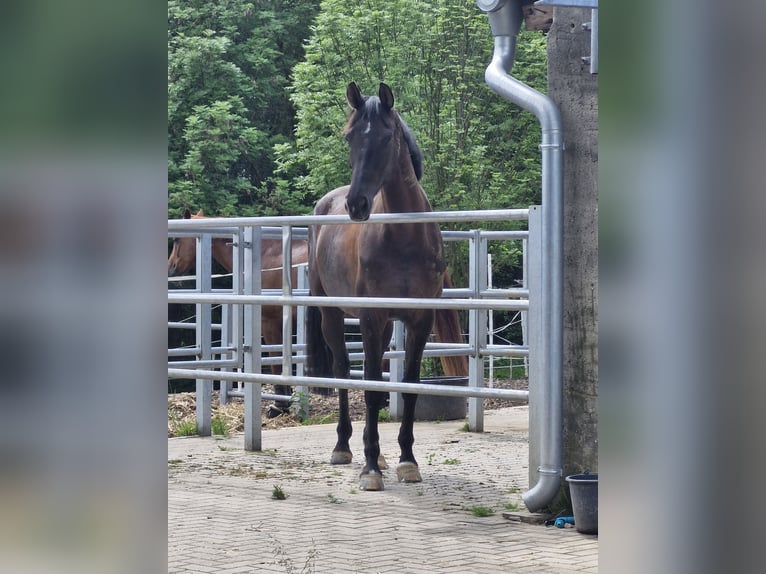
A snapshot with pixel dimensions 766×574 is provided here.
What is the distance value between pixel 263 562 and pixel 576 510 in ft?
4.30

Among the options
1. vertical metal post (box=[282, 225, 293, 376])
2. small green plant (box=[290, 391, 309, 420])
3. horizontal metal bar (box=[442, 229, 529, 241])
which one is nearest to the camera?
vertical metal post (box=[282, 225, 293, 376])

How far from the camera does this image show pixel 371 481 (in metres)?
5.65

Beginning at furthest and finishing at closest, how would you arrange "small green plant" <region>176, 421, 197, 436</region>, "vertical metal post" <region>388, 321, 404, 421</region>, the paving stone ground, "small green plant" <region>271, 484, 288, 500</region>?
1. "vertical metal post" <region>388, 321, 404, 421</region>
2. "small green plant" <region>176, 421, 197, 436</region>
3. "small green plant" <region>271, 484, 288, 500</region>
4. the paving stone ground

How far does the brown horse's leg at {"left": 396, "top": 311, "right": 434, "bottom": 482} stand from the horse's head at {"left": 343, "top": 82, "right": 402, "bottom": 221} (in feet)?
2.80

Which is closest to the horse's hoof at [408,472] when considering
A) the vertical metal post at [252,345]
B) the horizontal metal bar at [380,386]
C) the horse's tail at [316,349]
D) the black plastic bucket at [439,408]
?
the horizontal metal bar at [380,386]

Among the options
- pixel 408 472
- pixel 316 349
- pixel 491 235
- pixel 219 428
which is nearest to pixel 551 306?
pixel 408 472

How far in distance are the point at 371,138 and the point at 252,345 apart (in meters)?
1.89

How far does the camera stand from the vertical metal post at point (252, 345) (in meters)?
6.97

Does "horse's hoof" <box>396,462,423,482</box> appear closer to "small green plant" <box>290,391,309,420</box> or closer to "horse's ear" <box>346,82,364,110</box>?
"horse's ear" <box>346,82,364,110</box>

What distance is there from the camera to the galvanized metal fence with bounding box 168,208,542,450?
4808 mm

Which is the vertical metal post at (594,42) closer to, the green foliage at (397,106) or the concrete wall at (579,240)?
the concrete wall at (579,240)

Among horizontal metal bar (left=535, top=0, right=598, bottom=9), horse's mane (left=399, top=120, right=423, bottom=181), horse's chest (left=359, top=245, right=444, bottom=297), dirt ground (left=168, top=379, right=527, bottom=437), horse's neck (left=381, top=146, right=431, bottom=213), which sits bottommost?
dirt ground (left=168, top=379, right=527, bottom=437)

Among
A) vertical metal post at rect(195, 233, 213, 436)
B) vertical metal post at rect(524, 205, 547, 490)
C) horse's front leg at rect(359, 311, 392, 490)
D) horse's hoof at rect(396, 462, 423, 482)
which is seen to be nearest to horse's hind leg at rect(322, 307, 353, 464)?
horse's front leg at rect(359, 311, 392, 490)

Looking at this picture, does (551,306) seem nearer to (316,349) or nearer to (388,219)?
(388,219)
